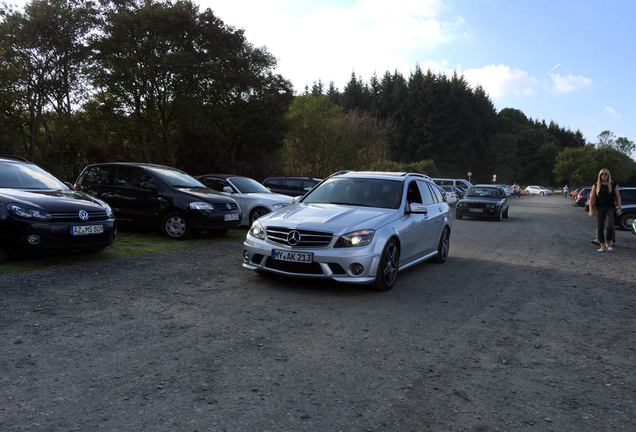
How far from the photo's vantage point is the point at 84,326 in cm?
479

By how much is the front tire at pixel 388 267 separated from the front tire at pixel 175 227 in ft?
18.6

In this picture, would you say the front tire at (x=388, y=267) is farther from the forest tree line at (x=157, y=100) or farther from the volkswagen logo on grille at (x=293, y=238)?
the forest tree line at (x=157, y=100)

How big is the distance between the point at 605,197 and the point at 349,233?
7.92 metres

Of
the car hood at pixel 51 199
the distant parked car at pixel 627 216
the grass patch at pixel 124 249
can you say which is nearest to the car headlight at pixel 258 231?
the car hood at pixel 51 199

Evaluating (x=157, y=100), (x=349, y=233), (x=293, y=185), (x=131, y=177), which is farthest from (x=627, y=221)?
(x=157, y=100)

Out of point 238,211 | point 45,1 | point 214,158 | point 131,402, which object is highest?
point 45,1

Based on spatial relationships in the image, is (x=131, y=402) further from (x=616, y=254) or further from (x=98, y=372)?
(x=616, y=254)

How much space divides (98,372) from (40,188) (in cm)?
584

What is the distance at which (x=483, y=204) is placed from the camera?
71.5 ft

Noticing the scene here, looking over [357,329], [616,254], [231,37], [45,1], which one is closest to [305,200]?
[357,329]

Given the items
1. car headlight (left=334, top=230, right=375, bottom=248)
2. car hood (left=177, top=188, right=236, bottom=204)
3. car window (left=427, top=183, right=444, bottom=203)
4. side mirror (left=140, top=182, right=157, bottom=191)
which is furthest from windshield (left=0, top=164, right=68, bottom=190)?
car window (left=427, top=183, right=444, bottom=203)

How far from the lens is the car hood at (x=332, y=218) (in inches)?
257

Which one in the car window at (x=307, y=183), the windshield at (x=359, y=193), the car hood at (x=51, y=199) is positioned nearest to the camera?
the car hood at (x=51, y=199)

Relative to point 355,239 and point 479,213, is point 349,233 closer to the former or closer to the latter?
point 355,239
